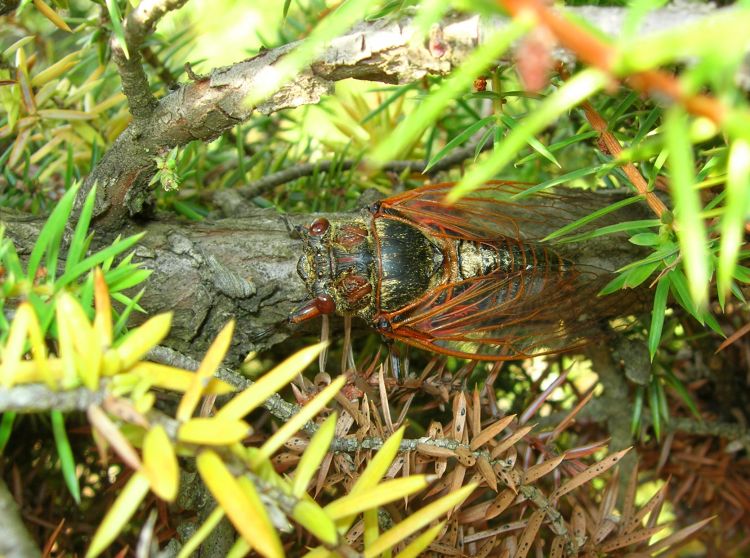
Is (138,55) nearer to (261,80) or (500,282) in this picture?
(261,80)

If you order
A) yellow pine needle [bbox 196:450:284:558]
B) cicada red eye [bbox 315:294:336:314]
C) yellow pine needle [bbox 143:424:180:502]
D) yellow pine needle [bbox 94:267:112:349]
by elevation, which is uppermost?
yellow pine needle [bbox 94:267:112:349]

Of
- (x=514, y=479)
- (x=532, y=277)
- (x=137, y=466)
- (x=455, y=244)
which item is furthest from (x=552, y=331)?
(x=137, y=466)

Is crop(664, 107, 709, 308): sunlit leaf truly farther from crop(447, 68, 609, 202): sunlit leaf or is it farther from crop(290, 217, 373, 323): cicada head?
crop(290, 217, 373, 323): cicada head

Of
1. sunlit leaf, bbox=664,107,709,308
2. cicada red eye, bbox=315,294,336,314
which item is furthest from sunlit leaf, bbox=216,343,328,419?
cicada red eye, bbox=315,294,336,314

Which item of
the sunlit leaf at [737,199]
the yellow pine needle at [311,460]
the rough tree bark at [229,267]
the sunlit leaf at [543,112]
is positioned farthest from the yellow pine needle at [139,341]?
the rough tree bark at [229,267]

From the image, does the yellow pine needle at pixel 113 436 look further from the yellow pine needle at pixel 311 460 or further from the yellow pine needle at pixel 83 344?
the yellow pine needle at pixel 311 460

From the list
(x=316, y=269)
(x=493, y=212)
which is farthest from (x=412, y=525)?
(x=493, y=212)
